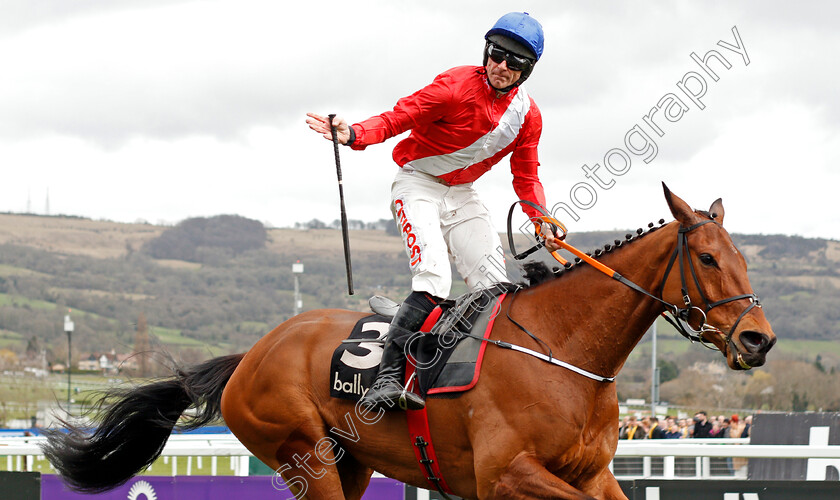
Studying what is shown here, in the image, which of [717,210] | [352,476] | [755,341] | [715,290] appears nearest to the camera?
[755,341]

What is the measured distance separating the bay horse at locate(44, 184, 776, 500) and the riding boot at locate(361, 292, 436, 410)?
0.13 meters

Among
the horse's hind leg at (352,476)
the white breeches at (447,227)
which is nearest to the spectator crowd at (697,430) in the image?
the horse's hind leg at (352,476)

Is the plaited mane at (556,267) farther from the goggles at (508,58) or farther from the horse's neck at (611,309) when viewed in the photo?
the goggles at (508,58)

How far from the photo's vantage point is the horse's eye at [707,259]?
3906 millimetres

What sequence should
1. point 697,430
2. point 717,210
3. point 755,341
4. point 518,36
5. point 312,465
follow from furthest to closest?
point 697,430
point 312,465
point 518,36
point 717,210
point 755,341

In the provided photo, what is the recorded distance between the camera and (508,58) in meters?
4.57

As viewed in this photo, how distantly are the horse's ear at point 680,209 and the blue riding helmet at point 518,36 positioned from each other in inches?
42.2

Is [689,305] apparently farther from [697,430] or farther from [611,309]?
[697,430]

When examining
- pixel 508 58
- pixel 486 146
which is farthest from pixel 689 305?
pixel 508 58

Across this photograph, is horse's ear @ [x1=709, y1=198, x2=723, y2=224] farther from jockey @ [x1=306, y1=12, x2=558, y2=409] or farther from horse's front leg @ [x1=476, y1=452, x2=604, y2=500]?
horse's front leg @ [x1=476, y1=452, x2=604, y2=500]

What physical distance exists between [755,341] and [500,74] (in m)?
1.87

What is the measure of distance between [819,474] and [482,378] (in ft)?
13.2

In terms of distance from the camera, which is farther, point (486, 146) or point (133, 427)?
point (133, 427)

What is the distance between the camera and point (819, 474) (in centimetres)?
696
